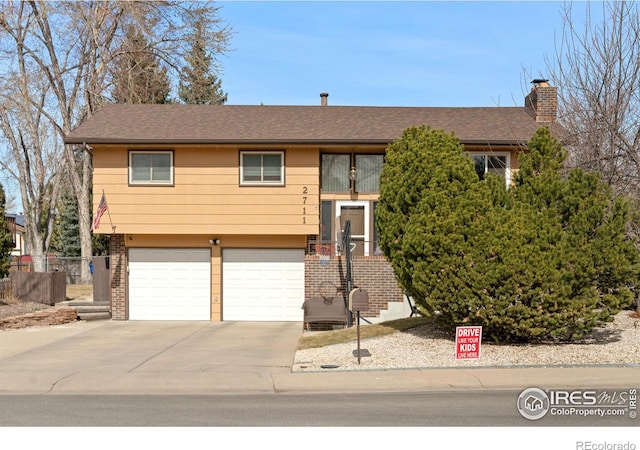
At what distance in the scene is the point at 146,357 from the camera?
1434 cm

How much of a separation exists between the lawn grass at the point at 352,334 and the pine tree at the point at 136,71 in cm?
1963

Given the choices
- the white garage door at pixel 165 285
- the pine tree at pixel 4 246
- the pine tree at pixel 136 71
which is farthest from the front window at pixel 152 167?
the pine tree at pixel 136 71

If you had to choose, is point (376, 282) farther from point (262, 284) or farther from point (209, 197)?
point (209, 197)

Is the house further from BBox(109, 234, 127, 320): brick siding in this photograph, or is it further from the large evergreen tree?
the large evergreen tree

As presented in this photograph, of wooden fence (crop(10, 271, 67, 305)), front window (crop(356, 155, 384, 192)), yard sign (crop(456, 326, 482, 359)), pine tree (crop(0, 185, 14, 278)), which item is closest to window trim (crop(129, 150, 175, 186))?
pine tree (crop(0, 185, 14, 278))

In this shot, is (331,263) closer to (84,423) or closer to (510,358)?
(510,358)

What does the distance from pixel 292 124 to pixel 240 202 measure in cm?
332

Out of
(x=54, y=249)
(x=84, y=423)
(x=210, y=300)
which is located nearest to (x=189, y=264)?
(x=210, y=300)

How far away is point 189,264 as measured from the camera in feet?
71.8

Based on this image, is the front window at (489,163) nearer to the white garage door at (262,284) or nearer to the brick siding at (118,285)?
the white garage door at (262,284)

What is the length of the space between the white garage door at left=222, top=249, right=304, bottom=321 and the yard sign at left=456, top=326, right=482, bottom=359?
971cm

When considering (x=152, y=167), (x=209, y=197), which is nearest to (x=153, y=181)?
(x=152, y=167)

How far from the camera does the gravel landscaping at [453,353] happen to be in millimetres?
12398

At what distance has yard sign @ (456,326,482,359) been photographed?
12.4 m
